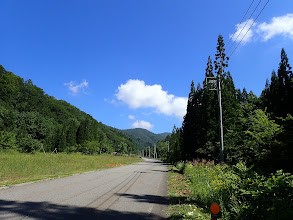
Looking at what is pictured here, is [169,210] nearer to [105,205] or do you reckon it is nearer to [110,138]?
[105,205]

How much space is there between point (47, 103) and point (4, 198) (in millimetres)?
99010

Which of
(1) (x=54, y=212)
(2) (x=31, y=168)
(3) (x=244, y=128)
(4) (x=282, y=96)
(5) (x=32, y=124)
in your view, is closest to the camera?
(1) (x=54, y=212)

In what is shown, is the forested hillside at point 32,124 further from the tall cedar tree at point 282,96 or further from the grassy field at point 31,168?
the tall cedar tree at point 282,96

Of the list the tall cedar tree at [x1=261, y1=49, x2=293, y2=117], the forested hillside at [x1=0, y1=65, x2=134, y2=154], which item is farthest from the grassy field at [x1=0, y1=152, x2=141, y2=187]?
the forested hillside at [x1=0, y1=65, x2=134, y2=154]

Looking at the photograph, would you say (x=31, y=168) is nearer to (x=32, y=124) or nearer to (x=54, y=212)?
(x=54, y=212)

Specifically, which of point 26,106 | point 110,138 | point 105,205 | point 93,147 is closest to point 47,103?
point 26,106

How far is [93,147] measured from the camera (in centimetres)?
7619

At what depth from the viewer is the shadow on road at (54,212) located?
4.95 meters

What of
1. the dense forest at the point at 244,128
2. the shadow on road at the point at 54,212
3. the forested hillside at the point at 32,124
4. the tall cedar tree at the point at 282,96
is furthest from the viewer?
the forested hillside at the point at 32,124

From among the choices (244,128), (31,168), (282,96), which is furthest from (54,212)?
(282,96)

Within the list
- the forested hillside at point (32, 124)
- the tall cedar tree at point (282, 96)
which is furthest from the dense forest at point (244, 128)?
Answer: the forested hillside at point (32, 124)

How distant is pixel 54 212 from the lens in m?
5.31

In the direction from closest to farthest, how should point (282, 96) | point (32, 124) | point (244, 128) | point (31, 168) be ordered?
point (31, 168) → point (244, 128) → point (282, 96) → point (32, 124)

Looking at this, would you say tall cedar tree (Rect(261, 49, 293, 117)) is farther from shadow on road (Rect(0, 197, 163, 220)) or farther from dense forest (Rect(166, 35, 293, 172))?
shadow on road (Rect(0, 197, 163, 220))
